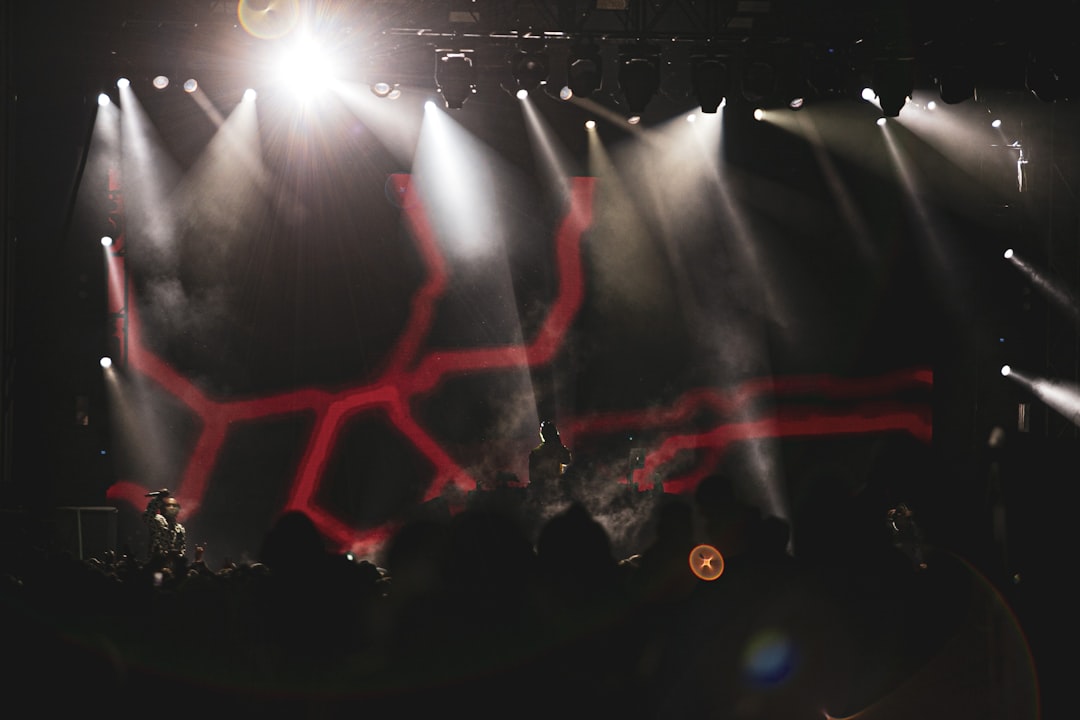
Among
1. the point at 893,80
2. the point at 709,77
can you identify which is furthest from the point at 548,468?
the point at 893,80

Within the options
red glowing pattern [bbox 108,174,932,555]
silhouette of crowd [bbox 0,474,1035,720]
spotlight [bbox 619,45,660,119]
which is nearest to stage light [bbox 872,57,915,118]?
spotlight [bbox 619,45,660,119]

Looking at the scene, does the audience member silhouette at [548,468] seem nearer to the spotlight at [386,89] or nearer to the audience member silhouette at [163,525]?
the audience member silhouette at [163,525]

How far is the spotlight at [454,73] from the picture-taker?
723 centimetres

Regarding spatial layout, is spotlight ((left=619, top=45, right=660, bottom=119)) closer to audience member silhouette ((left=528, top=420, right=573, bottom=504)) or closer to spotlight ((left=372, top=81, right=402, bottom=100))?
spotlight ((left=372, top=81, right=402, bottom=100))

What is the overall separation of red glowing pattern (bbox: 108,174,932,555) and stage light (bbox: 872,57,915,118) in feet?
9.42

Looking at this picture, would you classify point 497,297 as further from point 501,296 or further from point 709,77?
point 709,77

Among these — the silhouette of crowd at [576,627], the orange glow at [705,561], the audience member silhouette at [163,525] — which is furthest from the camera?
the audience member silhouette at [163,525]

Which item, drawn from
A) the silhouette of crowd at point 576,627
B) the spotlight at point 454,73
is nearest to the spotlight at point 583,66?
the spotlight at point 454,73

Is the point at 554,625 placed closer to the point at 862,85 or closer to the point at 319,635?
the point at 319,635

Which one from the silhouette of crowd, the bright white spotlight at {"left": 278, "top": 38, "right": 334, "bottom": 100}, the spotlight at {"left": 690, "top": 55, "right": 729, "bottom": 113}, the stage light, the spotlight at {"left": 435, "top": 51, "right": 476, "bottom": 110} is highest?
the bright white spotlight at {"left": 278, "top": 38, "right": 334, "bottom": 100}

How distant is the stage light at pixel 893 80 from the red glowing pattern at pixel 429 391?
2.87 meters

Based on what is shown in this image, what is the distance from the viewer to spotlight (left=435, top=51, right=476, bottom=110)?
7.23 m

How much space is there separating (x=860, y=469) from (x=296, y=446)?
5.45 meters

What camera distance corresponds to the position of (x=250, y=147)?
28.4 feet
